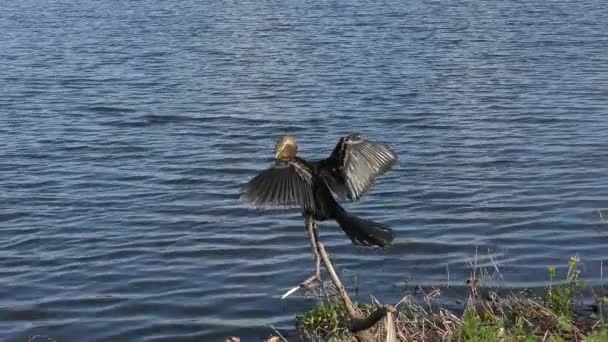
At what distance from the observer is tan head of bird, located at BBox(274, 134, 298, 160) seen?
4.45 metres

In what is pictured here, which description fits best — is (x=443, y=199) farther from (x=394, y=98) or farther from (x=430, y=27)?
(x=430, y=27)

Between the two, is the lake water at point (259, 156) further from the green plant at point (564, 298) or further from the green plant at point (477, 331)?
the green plant at point (477, 331)

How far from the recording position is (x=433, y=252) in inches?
376

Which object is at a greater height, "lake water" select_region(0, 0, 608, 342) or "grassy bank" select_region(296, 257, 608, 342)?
"grassy bank" select_region(296, 257, 608, 342)

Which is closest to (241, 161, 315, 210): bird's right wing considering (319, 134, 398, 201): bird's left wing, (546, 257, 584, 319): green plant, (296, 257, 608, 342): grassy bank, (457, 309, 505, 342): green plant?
(319, 134, 398, 201): bird's left wing

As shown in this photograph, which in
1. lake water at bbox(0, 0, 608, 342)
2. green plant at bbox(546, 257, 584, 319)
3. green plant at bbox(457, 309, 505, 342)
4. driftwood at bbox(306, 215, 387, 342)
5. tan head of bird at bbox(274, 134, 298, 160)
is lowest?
lake water at bbox(0, 0, 608, 342)

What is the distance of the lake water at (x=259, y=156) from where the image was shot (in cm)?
898

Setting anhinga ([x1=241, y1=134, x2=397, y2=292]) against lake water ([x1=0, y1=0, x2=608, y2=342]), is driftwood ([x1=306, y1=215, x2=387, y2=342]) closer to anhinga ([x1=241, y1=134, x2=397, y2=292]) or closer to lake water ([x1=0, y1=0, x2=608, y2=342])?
anhinga ([x1=241, y1=134, x2=397, y2=292])

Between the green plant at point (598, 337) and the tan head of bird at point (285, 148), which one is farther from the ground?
the tan head of bird at point (285, 148)

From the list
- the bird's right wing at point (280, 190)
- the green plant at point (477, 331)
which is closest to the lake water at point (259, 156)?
the green plant at point (477, 331)

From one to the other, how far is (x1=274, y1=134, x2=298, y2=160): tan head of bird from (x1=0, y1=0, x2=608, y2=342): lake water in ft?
12.2

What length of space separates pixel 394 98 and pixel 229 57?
5248 mm

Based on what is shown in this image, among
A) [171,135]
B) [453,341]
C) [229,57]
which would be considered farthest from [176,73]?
[453,341]

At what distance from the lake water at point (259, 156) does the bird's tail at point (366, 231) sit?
3.63 meters
